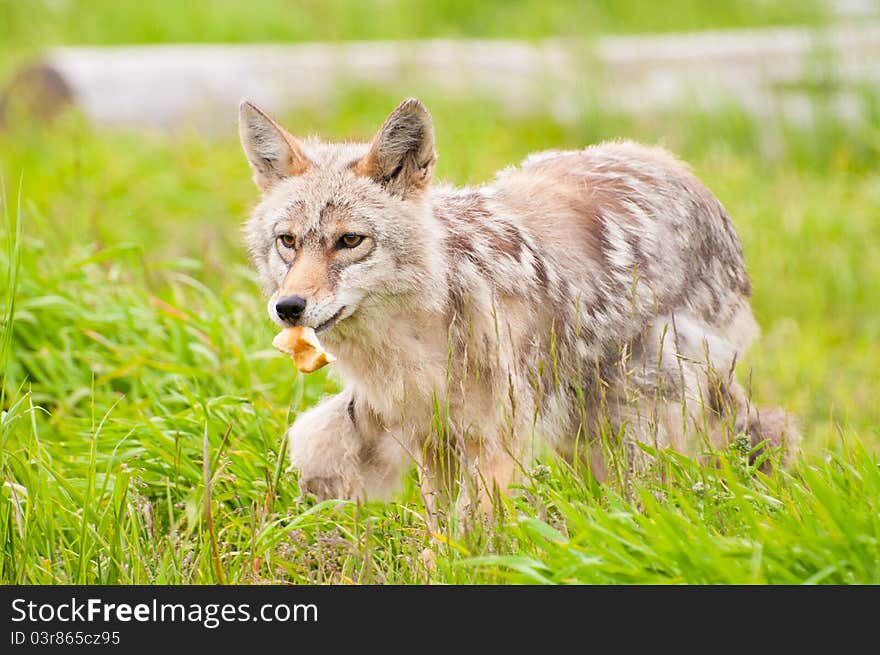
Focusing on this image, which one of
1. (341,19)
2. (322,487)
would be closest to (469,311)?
(322,487)

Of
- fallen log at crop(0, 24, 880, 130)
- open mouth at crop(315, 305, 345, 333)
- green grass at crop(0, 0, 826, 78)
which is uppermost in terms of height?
green grass at crop(0, 0, 826, 78)

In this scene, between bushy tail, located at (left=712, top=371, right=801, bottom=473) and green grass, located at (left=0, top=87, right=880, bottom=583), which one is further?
bushy tail, located at (left=712, top=371, right=801, bottom=473)

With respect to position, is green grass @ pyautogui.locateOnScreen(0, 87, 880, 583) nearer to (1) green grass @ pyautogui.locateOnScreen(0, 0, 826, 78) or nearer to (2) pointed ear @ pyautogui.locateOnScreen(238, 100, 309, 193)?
(2) pointed ear @ pyautogui.locateOnScreen(238, 100, 309, 193)

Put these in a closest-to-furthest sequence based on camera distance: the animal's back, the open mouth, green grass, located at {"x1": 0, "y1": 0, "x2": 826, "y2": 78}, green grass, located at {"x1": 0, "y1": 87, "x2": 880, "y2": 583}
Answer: green grass, located at {"x1": 0, "y1": 87, "x2": 880, "y2": 583}, the open mouth, the animal's back, green grass, located at {"x1": 0, "y1": 0, "x2": 826, "y2": 78}

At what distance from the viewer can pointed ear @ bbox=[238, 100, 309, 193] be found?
14.8ft

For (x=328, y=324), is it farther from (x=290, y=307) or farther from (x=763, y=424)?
(x=763, y=424)

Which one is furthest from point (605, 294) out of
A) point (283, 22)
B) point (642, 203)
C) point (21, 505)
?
point (283, 22)

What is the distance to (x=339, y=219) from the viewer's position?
13.9ft

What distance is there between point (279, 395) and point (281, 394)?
0.04 feet

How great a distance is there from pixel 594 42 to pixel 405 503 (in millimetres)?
7484

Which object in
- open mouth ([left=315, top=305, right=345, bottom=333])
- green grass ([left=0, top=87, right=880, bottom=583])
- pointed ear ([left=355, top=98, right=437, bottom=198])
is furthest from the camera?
pointed ear ([left=355, top=98, right=437, bottom=198])

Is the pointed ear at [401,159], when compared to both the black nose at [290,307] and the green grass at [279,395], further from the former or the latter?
the green grass at [279,395]

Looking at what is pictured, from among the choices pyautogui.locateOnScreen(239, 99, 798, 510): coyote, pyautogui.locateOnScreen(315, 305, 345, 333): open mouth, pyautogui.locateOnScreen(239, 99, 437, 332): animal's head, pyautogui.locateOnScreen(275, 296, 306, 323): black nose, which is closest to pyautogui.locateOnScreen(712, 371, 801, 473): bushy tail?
pyautogui.locateOnScreen(239, 99, 798, 510): coyote
